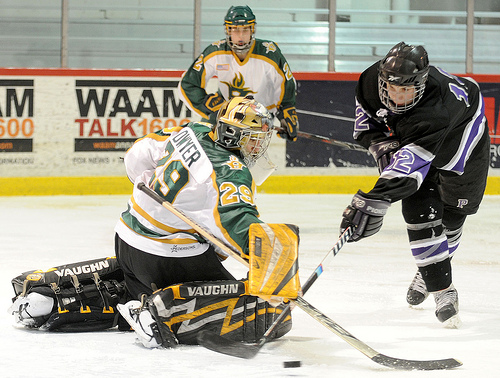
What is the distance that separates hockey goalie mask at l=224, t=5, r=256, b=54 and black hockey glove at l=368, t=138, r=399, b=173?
2.11 meters

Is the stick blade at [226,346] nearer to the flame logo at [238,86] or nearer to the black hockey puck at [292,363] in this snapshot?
the black hockey puck at [292,363]

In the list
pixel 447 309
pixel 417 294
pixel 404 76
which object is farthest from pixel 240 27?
pixel 447 309

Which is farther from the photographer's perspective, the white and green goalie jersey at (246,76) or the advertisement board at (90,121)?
the advertisement board at (90,121)

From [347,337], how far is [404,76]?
0.83 metres

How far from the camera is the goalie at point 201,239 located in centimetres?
235

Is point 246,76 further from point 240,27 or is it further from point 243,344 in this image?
point 243,344

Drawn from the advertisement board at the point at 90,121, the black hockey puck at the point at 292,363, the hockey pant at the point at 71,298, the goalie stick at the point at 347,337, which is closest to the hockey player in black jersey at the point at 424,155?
the goalie stick at the point at 347,337

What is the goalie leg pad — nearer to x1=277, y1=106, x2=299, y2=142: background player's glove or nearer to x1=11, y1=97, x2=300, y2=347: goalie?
x1=11, y1=97, x2=300, y2=347: goalie

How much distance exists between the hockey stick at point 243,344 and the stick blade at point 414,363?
1.00 feet

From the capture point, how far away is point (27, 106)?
655 centimetres

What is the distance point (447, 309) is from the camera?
284 cm

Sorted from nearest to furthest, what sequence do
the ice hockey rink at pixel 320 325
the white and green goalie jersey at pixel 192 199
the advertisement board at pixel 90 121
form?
the ice hockey rink at pixel 320 325, the white and green goalie jersey at pixel 192 199, the advertisement board at pixel 90 121

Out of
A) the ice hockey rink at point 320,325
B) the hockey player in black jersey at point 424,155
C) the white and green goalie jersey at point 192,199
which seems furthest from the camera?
the hockey player in black jersey at point 424,155

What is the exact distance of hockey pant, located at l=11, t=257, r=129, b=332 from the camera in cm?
268
